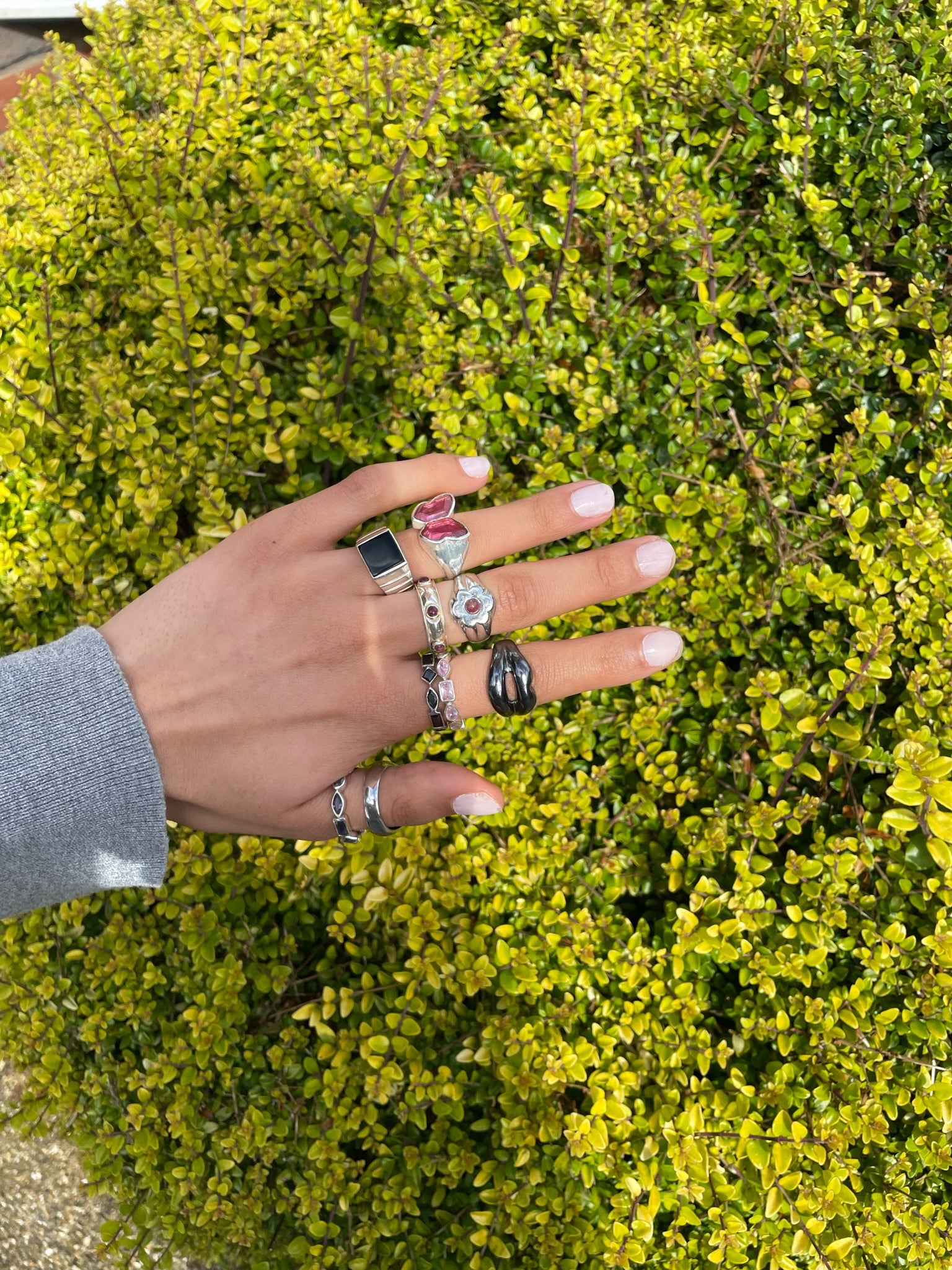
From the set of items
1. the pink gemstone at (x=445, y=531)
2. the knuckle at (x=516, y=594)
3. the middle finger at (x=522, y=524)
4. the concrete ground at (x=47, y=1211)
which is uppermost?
the pink gemstone at (x=445, y=531)

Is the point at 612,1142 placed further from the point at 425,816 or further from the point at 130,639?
the point at 130,639

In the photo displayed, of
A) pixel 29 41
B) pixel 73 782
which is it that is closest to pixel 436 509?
pixel 73 782

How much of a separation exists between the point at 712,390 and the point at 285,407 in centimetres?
116

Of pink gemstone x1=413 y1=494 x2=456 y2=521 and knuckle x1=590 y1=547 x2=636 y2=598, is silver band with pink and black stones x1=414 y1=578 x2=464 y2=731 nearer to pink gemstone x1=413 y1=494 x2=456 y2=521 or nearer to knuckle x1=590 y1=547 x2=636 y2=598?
pink gemstone x1=413 y1=494 x2=456 y2=521

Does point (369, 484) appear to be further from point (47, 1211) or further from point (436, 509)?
point (47, 1211)

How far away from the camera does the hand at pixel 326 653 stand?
5.66 ft

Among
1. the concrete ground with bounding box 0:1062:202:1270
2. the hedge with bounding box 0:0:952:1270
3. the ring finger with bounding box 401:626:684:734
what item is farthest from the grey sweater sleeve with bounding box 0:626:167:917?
the concrete ground with bounding box 0:1062:202:1270

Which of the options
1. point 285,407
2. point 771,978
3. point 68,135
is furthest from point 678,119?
point 771,978

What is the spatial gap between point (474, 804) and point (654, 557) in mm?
674

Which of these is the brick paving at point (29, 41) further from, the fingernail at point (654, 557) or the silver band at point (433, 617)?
the fingernail at point (654, 557)

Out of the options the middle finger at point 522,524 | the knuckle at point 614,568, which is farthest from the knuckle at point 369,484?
the knuckle at point 614,568

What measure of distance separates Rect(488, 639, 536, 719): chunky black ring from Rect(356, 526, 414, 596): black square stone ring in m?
0.25

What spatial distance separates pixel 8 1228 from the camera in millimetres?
2629

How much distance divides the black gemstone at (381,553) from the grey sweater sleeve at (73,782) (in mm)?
561
